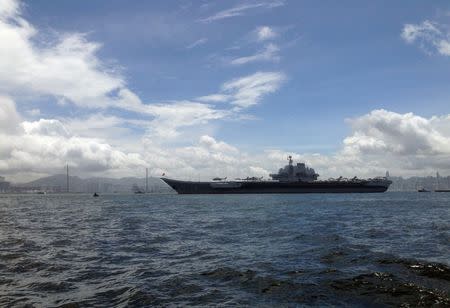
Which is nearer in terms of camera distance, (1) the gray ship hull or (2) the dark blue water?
(2) the dark blue water

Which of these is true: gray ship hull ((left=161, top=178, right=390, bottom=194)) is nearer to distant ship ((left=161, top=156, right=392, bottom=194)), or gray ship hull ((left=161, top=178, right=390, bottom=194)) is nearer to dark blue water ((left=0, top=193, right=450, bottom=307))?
distant ship ((left=161, top=156, right=392, bottom=194))

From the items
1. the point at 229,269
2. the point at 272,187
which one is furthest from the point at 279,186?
the point at 229,269

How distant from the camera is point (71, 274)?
15.1 m

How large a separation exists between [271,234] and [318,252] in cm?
766

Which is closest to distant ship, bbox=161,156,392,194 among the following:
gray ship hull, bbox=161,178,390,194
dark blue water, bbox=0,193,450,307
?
gray ship hull, bbox=161,178,390,194

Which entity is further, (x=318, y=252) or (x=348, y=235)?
(x=348, y=235)

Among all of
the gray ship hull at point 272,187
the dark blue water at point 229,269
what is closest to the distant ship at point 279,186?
the gray ship hull at point 272,187

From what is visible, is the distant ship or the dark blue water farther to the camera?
the distant ship

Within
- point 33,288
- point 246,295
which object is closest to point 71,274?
point 33,288

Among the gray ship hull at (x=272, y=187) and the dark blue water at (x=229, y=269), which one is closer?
the dark blue water at (x=229, y=269)

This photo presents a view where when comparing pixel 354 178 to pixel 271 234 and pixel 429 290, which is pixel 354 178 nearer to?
pixel 271 234

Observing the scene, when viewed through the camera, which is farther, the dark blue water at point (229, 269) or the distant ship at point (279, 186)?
the distant ship at point (279, 186)

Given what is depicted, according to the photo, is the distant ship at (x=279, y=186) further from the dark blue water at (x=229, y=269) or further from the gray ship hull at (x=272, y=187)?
the dark blue water at (x=229, y=269)

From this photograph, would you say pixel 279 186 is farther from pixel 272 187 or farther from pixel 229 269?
pixel 229 269
